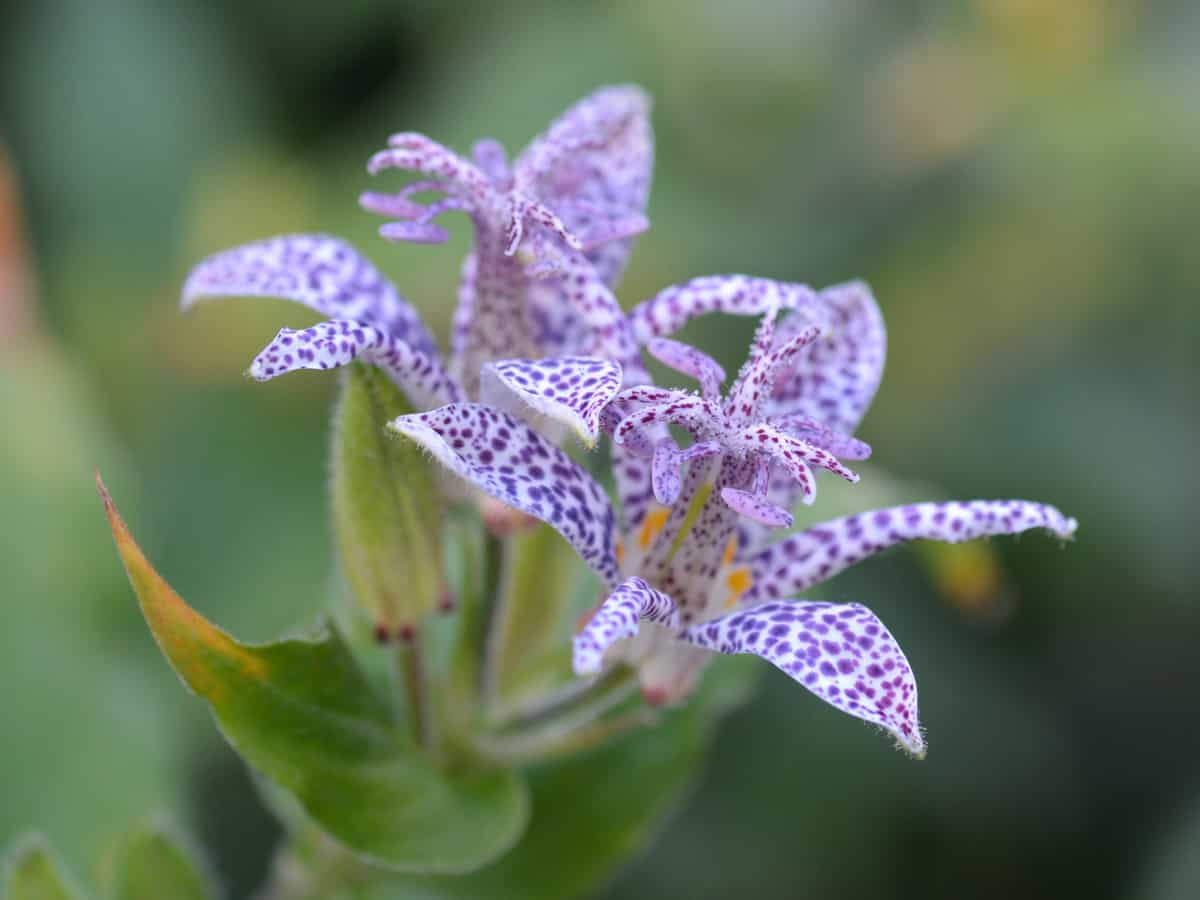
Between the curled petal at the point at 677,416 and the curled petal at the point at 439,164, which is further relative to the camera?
the curled petal at the point at 439,164

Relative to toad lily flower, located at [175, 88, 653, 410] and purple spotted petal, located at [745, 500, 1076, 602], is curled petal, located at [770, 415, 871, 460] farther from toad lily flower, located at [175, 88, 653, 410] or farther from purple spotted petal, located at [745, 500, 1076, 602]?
toad lily flower, located at [175, 88, 653, 410]

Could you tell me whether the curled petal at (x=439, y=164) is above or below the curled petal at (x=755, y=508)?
above

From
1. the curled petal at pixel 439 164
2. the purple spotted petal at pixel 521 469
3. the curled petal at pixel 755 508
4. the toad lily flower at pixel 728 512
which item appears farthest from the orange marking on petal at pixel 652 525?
the curled petal at pixel 439 164

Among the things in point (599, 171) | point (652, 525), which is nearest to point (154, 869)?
point (652, 525)

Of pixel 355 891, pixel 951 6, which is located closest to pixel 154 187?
pixel 951 6

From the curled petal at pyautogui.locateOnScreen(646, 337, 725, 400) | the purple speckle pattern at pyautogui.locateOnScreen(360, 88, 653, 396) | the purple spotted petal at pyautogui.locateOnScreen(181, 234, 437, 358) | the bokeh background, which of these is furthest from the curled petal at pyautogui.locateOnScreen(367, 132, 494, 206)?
the bokeh background

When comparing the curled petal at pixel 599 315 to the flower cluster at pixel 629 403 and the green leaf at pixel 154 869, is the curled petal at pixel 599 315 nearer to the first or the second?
the flower cluster at pixel 629 403

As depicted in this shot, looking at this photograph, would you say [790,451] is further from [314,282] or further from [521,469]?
[314,282]
